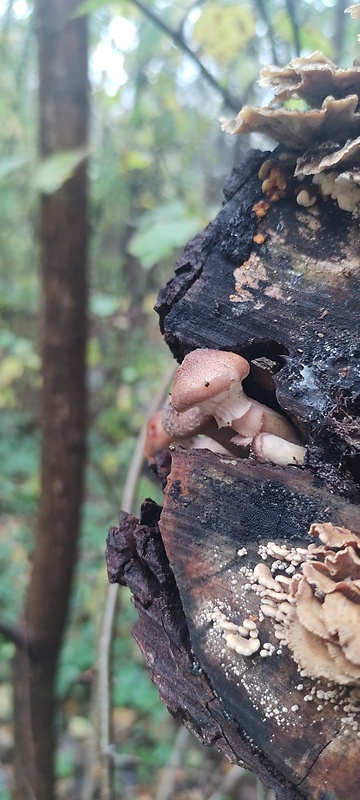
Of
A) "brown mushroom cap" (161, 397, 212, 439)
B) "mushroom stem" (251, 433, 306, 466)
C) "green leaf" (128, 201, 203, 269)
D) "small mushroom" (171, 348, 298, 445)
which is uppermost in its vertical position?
"green leaf" (128, 201, 203, 269)

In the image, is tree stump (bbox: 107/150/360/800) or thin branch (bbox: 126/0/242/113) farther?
thin branch (bbox: 126/0/242/113)

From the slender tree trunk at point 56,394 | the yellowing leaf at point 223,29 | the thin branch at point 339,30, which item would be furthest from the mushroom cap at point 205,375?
the thin branch at point 339,30

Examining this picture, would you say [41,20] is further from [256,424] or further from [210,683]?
[210,683]

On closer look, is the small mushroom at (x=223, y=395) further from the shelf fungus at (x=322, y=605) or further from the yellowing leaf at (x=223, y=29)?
the yellowing leaf at (x=223, y=29)

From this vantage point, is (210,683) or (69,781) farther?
(69,781)

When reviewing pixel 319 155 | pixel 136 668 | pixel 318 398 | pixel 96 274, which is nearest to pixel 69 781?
pixel 136 668

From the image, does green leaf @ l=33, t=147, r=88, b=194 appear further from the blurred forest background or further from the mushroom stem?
the mushroom stem

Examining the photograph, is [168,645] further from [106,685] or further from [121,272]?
[121,272]

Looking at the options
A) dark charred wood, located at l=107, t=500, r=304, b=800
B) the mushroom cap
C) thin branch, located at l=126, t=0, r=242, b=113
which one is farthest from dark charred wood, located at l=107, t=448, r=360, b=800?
thin branch, located at l=126, t=0, r=242, b=113
